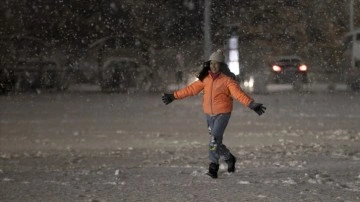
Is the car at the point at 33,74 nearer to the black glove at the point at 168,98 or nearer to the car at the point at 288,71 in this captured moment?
the car at the point at 288,71

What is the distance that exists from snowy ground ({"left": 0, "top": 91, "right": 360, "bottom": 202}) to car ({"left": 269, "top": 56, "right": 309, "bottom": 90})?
1266 cm

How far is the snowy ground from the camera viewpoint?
24.1 feet

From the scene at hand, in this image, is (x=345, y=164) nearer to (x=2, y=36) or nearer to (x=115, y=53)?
(x=115, y=53)

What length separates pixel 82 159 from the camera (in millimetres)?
10250

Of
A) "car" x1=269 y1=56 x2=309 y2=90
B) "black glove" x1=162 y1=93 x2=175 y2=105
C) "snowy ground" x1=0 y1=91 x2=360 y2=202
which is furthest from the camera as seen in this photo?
"car" x1=269 y1=56 x2=309 y2=90

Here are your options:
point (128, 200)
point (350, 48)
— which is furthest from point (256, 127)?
point (350, 48)

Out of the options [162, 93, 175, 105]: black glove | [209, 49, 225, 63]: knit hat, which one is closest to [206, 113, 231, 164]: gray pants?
[162, 93, 175, 105]: black glove

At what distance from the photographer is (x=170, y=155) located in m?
10.5

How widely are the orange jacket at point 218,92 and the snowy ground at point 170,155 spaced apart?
0.76 meters

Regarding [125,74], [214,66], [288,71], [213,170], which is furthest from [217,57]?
[288,71]

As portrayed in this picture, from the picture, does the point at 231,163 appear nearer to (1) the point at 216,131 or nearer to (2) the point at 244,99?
(1) the point at 216,131

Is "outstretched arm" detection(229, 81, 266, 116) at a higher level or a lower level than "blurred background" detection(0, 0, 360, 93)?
lower

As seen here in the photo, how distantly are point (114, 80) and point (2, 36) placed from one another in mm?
5519

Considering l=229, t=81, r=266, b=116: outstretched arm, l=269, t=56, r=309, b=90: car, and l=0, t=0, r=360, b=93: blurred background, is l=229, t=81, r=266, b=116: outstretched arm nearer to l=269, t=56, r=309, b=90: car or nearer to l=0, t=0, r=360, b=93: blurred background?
l=0, t=0, r=360, b=93: blurred background
